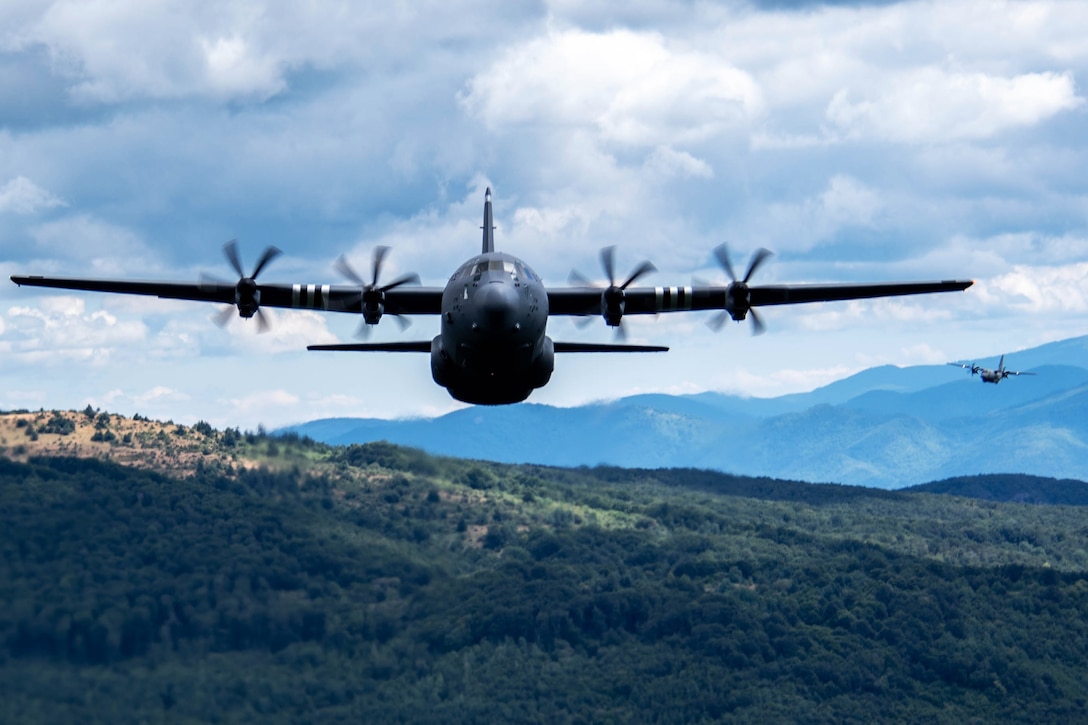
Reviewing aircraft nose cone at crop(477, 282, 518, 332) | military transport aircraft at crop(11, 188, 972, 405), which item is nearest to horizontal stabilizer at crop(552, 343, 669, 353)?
military transport aircraft at crop(11, 188, 972, 405)

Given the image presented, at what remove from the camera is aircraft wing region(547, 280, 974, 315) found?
139 ft

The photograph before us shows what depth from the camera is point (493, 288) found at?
119ft

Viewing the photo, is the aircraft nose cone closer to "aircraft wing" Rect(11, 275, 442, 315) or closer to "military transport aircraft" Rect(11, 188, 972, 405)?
"military transport aircraft" Rect(11, 188, 972, 405)

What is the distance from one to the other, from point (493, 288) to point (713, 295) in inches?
389

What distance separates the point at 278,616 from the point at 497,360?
3309 inches

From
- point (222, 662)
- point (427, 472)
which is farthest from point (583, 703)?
point (427, 472)

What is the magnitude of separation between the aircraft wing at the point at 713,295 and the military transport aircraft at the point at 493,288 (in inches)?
1.3

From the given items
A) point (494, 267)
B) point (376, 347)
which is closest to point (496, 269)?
point (494, 267)

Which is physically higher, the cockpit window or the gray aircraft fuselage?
the cockpit window

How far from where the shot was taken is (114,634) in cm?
10338

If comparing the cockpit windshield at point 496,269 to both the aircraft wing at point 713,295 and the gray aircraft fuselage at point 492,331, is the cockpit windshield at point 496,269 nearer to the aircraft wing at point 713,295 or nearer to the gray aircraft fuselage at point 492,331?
the gray aircraft fuselage at point 492,331

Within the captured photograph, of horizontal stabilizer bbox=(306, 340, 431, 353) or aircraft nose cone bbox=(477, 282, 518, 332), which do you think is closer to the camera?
aircraft nose cone bbox=(477, 282, 518, 332)

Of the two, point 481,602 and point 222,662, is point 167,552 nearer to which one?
point 222,662

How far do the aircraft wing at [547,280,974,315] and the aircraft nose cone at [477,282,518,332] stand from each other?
5.85m
